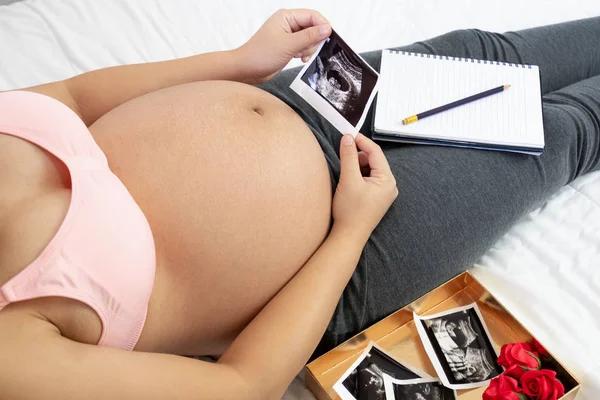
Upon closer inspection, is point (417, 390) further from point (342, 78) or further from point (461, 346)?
point (342, 78)

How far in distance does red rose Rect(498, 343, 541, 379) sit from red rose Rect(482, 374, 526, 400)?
0.08ft

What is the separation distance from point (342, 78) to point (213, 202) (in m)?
0.34

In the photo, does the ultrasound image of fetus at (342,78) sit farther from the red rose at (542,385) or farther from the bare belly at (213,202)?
the red rose at (542,385)

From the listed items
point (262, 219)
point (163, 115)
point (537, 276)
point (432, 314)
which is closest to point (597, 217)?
point (537, 276)

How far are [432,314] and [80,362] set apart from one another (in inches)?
25.0

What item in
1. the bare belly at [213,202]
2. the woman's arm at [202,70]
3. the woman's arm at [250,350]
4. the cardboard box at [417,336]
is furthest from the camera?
the woman's arm at [202,70]

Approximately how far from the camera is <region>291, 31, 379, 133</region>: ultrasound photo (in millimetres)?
994

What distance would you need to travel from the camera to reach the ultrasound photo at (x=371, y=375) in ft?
3.05

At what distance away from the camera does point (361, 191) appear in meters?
0.96

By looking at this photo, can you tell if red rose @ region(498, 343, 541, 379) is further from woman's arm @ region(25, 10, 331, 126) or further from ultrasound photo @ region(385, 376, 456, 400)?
woman's arm @ region(25, 10, 331, 126)

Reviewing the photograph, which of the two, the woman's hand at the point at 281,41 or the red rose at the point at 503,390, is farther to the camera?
the woman's hand at the point at 281,41

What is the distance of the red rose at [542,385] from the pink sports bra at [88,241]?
60 centimetres

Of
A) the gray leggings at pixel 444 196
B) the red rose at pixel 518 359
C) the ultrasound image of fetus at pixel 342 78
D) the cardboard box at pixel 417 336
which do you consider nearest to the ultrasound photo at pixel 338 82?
the ultrasound image of fetus at pixel 342 78

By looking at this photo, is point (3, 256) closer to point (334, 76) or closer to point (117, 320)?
point (117, 320)
